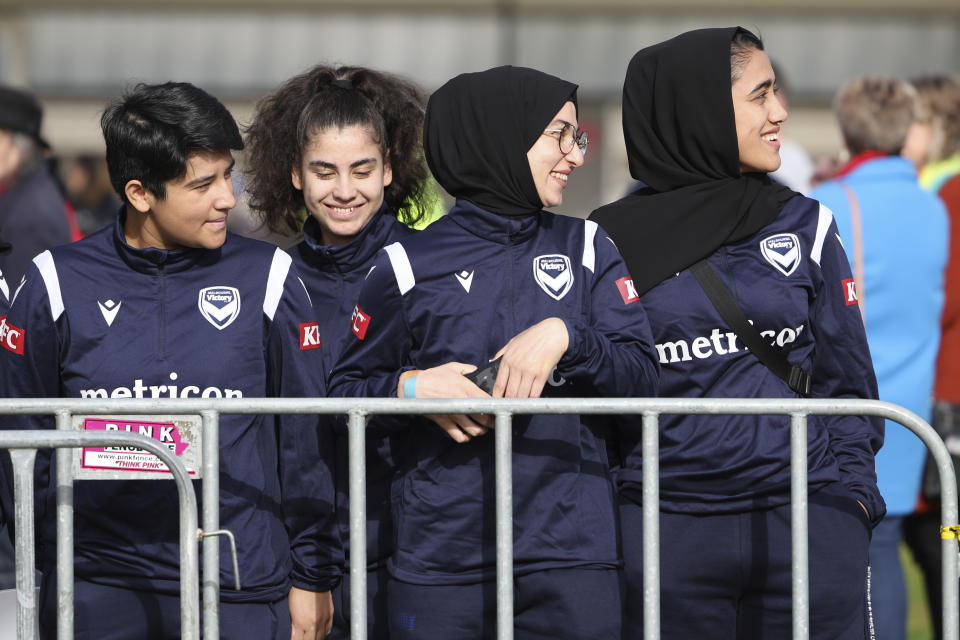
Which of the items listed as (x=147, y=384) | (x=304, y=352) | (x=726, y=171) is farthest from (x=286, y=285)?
(x=726, y=171)

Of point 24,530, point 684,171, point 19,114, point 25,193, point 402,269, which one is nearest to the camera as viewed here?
point 24,530

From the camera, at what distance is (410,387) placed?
10.2 feet

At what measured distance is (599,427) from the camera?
10.6 ft

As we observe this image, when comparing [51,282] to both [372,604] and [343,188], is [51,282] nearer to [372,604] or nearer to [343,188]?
[343,188]

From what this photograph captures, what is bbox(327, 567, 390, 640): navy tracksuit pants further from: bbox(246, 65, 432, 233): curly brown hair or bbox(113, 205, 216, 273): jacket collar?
bbox(246, 65, 432, 233): curly brown hair

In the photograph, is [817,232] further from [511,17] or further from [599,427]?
[511,17]

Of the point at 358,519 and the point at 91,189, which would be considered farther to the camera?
the point at 91,189

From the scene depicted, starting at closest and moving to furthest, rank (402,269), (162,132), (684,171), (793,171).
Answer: (402,269)
(162,132)
(684,171)
(793,171)

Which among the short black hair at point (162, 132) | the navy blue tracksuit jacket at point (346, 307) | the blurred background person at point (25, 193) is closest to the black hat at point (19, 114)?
the blurred background person at point (25, 193)

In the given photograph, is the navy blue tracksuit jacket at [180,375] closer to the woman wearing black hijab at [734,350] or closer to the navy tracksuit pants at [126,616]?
the navy tracksuit pants at [126,616]

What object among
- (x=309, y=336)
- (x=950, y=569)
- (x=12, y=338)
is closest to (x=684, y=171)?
(x=309, y=336)

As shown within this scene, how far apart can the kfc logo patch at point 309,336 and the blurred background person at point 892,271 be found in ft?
7.49

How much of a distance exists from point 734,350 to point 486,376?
0.69 m

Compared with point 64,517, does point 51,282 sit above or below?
above
